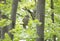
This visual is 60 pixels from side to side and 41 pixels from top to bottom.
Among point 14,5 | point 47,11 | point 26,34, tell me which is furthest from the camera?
point 47,11

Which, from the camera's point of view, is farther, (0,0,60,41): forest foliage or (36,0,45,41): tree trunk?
(36,0,45,41): tree trunk

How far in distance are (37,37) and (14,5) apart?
873 millimetres

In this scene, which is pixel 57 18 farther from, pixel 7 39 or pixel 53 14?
pixel 7 39

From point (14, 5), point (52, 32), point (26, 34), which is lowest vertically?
point (52, 32)

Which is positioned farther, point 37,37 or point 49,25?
point 49,25

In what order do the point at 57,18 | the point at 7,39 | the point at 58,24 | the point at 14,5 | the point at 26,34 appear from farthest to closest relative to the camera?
the point at 57,18, the point at 58,24, the point at 14,5, the point at 7,39, the point at 26,34

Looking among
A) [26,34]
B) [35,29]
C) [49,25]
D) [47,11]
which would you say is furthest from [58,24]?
[26,34]

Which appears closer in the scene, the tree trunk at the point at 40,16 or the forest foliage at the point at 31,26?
the forest foliage at the point at 31,26

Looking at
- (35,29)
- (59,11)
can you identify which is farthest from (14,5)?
(59,11)

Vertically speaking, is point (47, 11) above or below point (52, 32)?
above

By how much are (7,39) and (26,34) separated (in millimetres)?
340

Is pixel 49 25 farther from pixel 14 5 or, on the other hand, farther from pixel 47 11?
pixel 14 5

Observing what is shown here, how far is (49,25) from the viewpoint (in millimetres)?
3342

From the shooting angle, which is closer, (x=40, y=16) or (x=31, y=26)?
(x=31, y=26)
